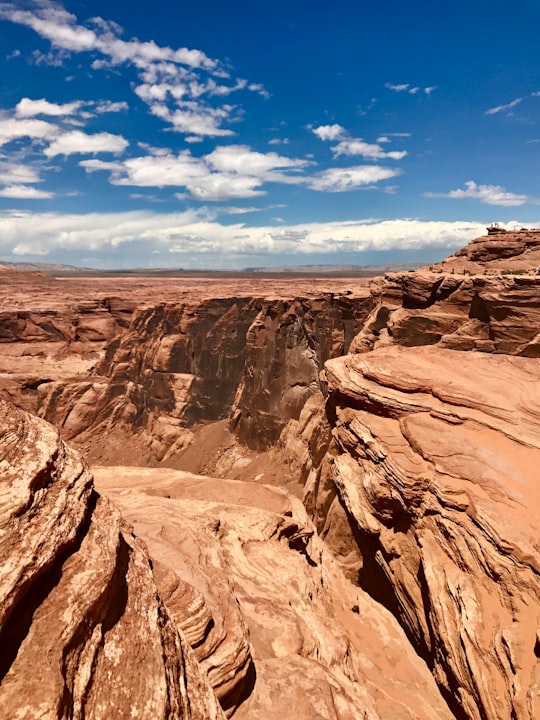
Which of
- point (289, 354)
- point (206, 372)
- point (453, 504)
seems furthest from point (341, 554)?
point (206, 372)

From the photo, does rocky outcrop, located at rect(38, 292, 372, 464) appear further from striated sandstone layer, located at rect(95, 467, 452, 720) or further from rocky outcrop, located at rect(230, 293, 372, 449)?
striated sandstone layer, located at rect(95, 467, 452, 720)

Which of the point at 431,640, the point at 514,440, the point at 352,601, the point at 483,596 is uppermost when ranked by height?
the point at 514,440

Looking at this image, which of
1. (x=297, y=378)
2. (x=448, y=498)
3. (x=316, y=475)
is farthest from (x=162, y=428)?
(x=448, y=498)

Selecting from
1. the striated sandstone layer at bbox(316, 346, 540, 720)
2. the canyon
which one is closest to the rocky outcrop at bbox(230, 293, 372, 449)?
the canyon

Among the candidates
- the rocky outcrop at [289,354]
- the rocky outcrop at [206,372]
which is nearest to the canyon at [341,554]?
the rocky outcrop at [289,354]

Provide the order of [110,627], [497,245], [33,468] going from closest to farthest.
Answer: [110,627] → [33,468] → [497,245]

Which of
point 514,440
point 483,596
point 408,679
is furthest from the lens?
point 514,440

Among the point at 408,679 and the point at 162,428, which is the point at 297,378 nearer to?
the point at 162,428
